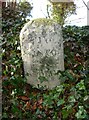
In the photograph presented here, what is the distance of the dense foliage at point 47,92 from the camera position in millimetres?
2690

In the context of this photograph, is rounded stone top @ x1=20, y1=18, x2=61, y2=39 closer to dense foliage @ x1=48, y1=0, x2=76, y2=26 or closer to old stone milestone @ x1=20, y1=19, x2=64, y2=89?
old stone milestone @ x1=20, y1=19, x2=64, y2=89

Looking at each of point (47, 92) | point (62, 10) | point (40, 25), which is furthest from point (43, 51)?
point (62, 10)

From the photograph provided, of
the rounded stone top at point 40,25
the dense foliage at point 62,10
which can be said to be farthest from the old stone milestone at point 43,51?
the dense foliage at point 62,10

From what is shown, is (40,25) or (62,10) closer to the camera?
(40,25)

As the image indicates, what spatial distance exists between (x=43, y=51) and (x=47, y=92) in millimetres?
425

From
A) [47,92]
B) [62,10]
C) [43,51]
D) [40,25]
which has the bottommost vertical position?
[47,92]

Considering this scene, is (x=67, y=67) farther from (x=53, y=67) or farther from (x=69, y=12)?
(x=69, y=12)

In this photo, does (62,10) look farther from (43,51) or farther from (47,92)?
(47,92)

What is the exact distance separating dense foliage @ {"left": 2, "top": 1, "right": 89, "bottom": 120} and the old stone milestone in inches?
3.5

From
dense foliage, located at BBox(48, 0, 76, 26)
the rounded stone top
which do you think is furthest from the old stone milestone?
dense foliage, located at BBox(48, 0, 76, 26)

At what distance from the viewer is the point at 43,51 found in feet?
10.6

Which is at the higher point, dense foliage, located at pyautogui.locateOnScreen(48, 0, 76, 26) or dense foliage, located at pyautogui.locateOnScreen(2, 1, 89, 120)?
dense foliage, located at pyautogui.locateOnScreen(48, 0, 76, 26)

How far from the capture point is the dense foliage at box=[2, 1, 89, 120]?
2.69m

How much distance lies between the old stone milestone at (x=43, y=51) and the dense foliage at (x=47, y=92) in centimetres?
9
